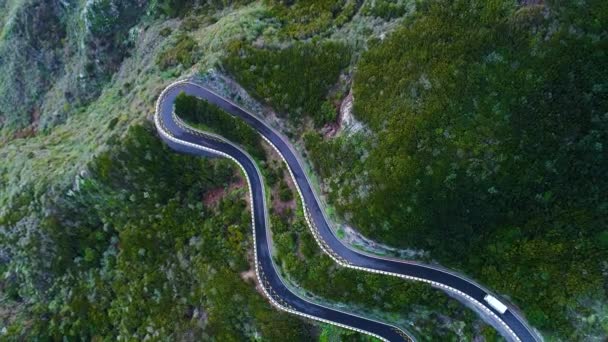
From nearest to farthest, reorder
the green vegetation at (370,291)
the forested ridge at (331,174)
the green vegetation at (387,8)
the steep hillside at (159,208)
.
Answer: the forested ridge at (331,174), the green vegetation at (370,291), the green vegetation at (387,8), the steep hillside at (159,208)

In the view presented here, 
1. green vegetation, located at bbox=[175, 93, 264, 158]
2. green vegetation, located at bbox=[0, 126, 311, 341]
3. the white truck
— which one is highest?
green vegetation, located at bbox=[175, 93, 264, 158]

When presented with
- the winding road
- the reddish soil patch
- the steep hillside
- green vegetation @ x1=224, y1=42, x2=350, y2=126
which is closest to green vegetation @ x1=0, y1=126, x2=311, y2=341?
the steep hillside

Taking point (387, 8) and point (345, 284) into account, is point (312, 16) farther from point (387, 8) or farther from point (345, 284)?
point (345, 284)

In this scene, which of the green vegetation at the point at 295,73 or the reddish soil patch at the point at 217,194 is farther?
the reddish soil patch at the point at 217,194

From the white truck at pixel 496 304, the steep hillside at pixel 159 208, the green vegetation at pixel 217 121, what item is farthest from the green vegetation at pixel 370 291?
the green vegetation at pixel 217 121

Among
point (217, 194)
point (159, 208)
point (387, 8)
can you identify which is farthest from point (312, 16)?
point (159, 208)

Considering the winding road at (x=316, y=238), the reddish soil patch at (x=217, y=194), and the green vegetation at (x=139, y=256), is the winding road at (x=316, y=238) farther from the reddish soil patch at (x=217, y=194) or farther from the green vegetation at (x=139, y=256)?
the reddish soil patch at (x=217, y=194)

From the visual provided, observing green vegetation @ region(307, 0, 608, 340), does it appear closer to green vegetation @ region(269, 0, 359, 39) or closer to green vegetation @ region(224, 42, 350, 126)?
green vegetation @ region(224, 42, 350, 126)
